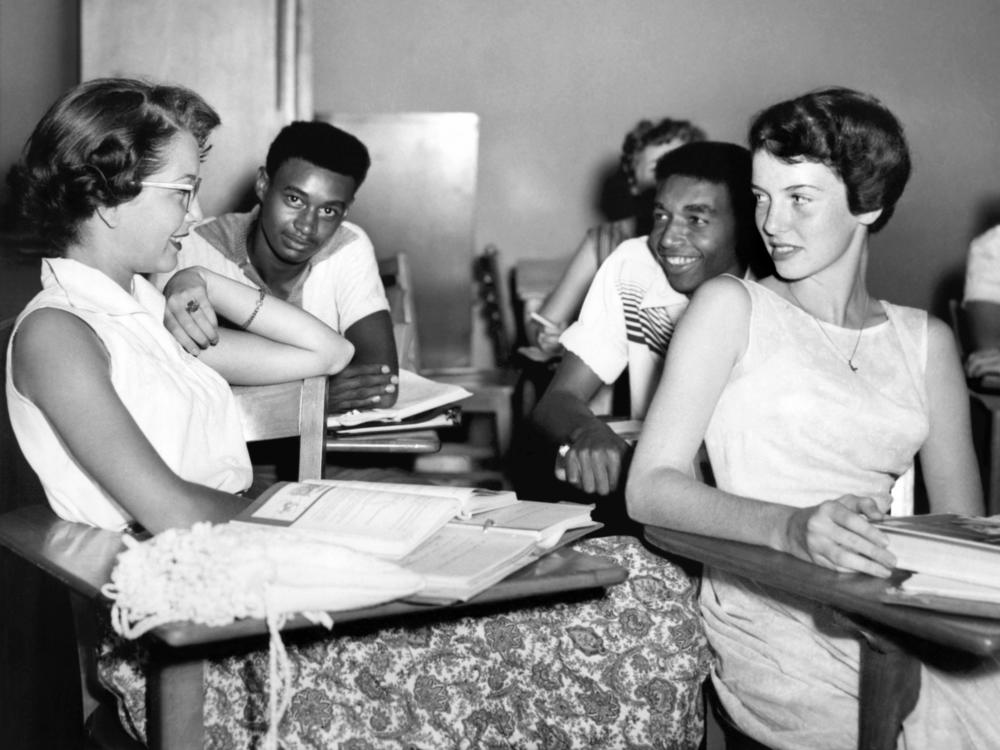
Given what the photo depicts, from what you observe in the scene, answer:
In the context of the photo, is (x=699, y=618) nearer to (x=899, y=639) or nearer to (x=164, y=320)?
(x=899, y=639)

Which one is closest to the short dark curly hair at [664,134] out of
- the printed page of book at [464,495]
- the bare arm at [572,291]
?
the bare arm at [572,291]

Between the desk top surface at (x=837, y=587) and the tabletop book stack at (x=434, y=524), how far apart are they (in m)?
0.14

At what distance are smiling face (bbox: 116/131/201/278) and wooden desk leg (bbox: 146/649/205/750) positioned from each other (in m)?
0.69

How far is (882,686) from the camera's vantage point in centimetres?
133

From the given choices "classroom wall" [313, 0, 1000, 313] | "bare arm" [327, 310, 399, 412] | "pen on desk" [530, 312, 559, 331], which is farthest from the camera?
"classroom wall" [313, 0, 1000, 313]

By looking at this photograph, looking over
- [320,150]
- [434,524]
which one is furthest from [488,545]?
[320,150]

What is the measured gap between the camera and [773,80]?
5.49m

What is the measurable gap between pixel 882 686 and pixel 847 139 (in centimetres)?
85

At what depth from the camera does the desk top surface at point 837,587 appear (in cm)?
114

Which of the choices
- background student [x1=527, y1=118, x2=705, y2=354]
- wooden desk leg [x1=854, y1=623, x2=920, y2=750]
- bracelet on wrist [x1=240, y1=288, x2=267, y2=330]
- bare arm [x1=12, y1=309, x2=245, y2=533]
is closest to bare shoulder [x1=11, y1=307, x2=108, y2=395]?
bare arm [x1=12, y1=309, x2=245, y2=533]

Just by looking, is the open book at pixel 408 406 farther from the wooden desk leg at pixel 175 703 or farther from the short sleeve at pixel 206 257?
the wooden desk leg at pixel 175 703

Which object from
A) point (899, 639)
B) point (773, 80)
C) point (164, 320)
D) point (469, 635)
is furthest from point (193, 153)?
point (773, 80)

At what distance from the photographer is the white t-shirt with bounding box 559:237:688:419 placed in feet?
8.59

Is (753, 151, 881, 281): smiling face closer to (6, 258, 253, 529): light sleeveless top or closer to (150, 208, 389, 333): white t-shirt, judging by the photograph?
(6, 258, 253, 529): light sleeveless top
